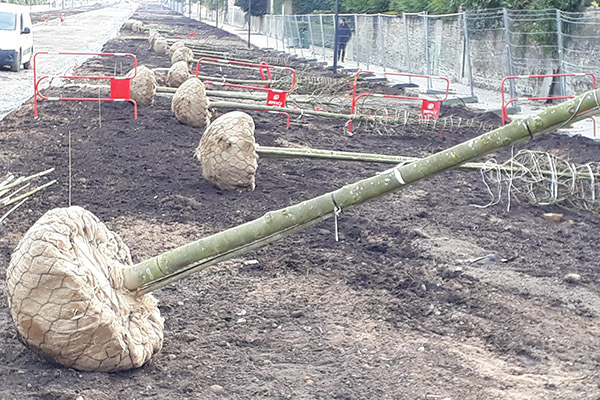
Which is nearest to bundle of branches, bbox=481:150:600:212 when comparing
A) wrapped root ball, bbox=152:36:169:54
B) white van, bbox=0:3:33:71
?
white van, bbox=0:3:33:71

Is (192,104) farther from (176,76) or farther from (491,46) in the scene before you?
(491,46)

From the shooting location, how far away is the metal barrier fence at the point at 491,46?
1789 cm

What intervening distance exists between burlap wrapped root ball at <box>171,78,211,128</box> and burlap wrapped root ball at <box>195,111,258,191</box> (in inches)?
161

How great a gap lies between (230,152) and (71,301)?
483 centimetres

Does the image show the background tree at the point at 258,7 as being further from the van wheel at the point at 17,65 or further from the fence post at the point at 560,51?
the fence post at the point at 560,51

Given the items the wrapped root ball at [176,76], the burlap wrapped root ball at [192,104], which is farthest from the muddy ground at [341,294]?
the wrapped root ball at [176,76]

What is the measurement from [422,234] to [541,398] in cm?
346

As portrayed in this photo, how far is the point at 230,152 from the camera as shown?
28.2 feet

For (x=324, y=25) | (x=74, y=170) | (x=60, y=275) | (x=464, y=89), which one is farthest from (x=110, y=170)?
(x=324, y=25)

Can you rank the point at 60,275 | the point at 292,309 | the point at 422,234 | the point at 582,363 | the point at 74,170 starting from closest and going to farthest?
the point at 60,275 < the point at 582,363 < the point at 292,309 < the point at 422,234 < the point at 74,170

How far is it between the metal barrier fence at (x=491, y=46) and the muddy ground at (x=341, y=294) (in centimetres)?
887

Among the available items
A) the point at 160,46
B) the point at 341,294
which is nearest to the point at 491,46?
the point at 341,294

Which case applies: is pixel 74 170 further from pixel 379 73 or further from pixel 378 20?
pixel 378 20

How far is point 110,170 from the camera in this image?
388 inches
